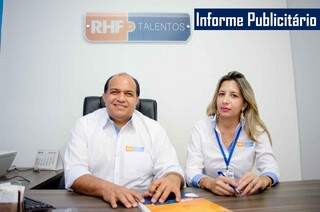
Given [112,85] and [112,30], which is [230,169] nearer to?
[112,85]

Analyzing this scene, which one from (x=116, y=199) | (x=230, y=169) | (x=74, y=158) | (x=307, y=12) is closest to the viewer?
(x=116, y=199)

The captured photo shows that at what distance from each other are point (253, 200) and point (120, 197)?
54 cm

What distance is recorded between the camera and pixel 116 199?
1.00 m

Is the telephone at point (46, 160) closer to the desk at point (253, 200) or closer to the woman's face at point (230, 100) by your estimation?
the desk at point (253, 200)

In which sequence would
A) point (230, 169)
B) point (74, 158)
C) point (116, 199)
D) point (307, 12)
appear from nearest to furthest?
point (116, 199) → point (74, 158) → point (230, 169) → point (307, 12)

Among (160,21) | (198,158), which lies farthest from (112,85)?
(160,21)

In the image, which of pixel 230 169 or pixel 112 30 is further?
pixel 112 30

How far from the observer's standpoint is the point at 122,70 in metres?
2.50

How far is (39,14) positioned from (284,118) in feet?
8.63

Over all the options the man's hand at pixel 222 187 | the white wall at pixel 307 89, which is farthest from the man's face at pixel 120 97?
the white wall at pixel 307 89

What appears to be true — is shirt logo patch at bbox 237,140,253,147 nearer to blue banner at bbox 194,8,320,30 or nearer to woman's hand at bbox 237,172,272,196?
woman's hand at bbox 237,172,272,196

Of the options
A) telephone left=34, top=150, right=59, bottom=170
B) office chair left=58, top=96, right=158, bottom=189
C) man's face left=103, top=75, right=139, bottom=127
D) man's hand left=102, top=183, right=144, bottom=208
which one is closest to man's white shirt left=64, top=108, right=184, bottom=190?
man's face left=103, top=75, right=139, bottom=127

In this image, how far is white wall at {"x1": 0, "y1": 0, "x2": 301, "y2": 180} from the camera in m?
2.43

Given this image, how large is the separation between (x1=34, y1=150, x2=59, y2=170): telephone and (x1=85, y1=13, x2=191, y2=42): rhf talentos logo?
44.3 inches
